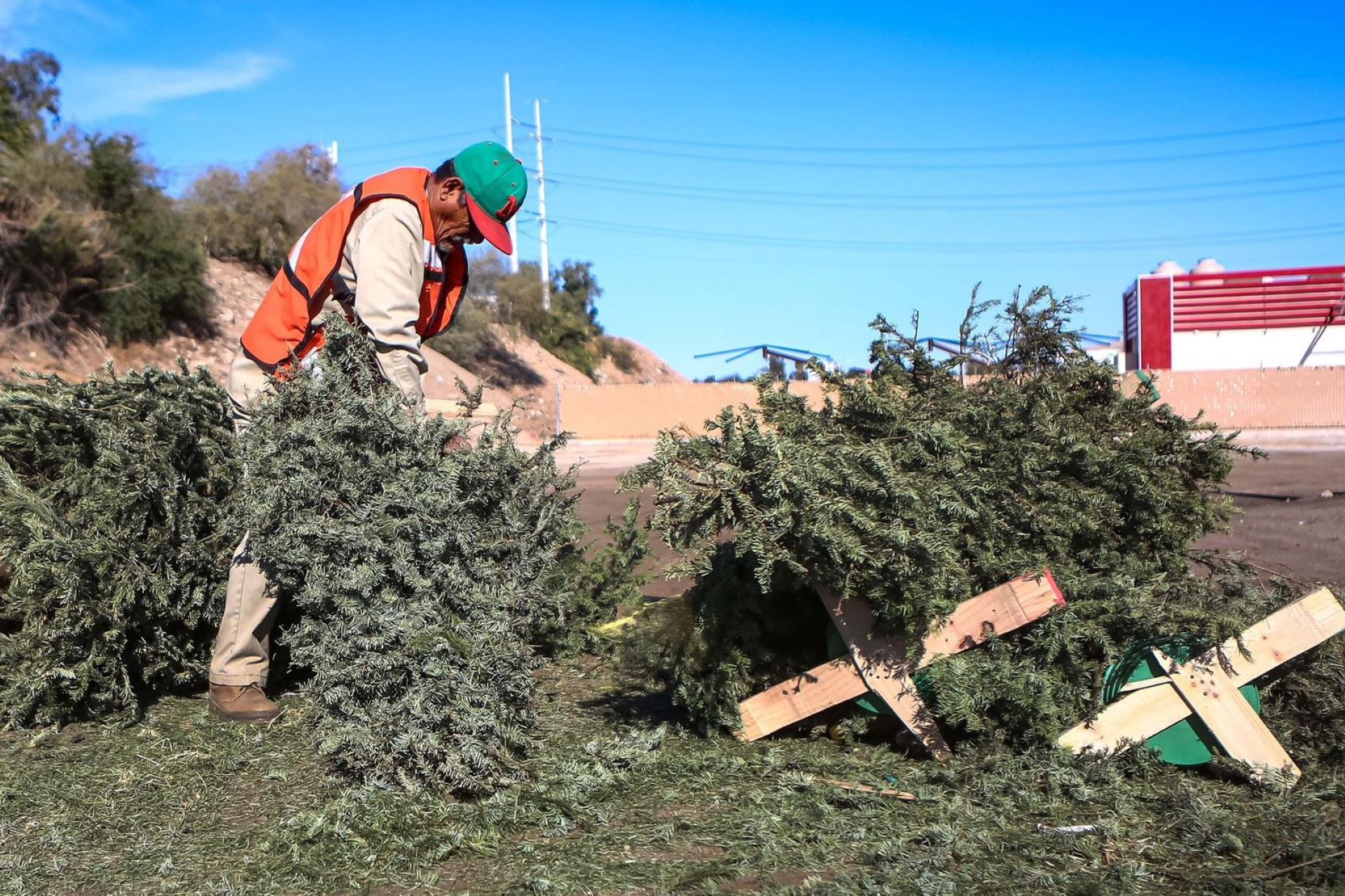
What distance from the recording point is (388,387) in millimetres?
3623

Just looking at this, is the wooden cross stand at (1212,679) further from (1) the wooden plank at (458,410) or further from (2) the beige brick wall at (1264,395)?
(2) the beige brick wall at (1264,395)

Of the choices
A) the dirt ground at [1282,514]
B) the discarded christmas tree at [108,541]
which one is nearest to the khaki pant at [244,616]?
the discarded christmas tree at [108,541]

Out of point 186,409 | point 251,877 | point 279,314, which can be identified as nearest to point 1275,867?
point 251,877

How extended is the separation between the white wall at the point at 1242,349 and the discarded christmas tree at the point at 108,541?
30.8 meters

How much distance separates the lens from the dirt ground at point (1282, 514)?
666 cm

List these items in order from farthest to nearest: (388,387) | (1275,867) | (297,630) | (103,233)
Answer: (103,233) < (388,387) < (297,630) < (1275,867)

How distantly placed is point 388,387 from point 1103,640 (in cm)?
240

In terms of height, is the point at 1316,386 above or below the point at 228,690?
above

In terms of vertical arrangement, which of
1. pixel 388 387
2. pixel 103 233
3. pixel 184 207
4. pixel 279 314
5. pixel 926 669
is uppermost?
pixel 184 207

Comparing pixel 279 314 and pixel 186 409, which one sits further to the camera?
pixel 186 409

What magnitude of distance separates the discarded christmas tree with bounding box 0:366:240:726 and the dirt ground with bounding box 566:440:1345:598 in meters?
1.86

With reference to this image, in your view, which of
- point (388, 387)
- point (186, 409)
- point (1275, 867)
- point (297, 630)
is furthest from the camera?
point (186, 409)

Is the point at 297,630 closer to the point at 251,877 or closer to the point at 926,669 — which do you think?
the point at 251,877

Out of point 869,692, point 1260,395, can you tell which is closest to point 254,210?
point 1260,395
